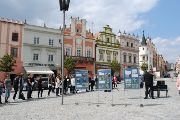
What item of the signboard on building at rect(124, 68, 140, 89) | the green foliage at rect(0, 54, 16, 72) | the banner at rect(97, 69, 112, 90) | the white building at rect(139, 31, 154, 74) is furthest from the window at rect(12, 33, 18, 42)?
the white building at rect(139, 31, 154, 74)

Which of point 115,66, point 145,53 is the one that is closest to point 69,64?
point 115,66

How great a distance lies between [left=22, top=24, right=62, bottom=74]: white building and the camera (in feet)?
168

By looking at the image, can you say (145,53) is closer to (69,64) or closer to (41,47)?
(69,64)

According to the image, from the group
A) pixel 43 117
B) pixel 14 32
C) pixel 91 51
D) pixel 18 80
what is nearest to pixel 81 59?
pixel 91 51

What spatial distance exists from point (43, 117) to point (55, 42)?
44.2 m

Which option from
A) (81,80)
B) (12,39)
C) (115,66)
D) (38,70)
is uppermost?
(12,39)

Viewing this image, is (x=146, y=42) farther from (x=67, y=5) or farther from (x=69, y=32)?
(x=67, y=5)

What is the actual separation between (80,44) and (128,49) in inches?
658

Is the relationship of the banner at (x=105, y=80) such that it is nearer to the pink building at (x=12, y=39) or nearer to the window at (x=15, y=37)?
the pink building at (x=12, y=39)

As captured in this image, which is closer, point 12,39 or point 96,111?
point 96,111

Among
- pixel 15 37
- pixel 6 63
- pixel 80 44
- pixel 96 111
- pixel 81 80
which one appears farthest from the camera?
pixel 80 44

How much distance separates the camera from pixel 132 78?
19875mm

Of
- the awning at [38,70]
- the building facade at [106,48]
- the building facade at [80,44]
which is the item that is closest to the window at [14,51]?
the awning at [38,70]

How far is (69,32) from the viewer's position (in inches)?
2301
